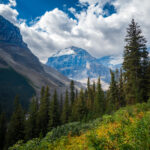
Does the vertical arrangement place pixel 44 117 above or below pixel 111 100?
below

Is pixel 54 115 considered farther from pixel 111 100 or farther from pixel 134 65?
pixel 134 65

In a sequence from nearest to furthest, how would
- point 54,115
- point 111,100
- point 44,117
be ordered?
point 111,100 < point 54,115 < point 44,117

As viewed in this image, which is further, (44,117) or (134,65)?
(44,117)

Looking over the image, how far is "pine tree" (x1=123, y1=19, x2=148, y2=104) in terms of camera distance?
811 inches

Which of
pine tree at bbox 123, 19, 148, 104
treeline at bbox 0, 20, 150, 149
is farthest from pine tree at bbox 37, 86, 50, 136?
pine tree at bbox 123, 19, 148, 104

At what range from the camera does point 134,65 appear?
21.5 m

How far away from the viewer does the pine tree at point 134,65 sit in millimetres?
20597

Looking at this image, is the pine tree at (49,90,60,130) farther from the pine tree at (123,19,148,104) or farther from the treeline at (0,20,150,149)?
the pine tree at (123,19,148,104)

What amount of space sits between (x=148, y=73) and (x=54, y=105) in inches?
1193

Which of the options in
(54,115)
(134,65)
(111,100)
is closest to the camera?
Result: (134,65)

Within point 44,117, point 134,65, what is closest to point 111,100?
point 134,65

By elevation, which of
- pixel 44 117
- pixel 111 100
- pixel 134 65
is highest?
pixel 134 65

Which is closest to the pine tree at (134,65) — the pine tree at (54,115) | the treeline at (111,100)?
the treeline at (111,100)

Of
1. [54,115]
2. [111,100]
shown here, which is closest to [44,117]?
[54,115]
